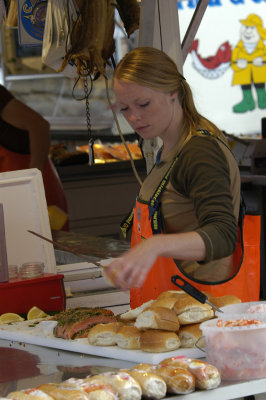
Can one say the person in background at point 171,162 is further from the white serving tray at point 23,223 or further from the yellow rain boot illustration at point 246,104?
the yellow rain boot illustration at point 246,104

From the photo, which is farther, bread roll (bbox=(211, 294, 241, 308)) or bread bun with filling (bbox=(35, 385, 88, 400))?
bread roll (bbox=(211, 294, 241, 308))

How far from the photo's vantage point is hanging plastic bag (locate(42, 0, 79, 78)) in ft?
10.4

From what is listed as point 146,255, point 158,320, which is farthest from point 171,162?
point 146,255

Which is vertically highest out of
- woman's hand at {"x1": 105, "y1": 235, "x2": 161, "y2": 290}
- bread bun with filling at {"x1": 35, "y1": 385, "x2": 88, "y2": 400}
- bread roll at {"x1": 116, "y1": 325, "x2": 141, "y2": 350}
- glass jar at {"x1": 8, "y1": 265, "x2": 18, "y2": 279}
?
woman's hand at {"x1": 105, "y1": 235, "x2": 161, "y2": 290}

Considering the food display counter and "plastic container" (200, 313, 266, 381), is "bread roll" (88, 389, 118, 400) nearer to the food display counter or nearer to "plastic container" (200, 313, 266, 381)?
the food display counter

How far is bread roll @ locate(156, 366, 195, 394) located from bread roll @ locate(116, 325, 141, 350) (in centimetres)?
33

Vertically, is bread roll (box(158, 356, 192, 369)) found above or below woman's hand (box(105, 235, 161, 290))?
below

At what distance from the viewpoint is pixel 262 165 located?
22.0ft

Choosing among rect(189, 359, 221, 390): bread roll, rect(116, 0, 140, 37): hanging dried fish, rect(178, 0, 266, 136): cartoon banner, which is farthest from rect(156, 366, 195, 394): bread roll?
rect(178, 0, 266, 136): cartoon banner

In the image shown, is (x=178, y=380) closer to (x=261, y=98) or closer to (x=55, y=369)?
(x=55, y=369)

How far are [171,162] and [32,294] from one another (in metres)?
0.71

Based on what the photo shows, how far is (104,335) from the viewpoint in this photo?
212 cm

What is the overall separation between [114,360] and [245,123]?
815 centimetres

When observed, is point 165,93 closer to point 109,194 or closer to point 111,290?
point 111,290
